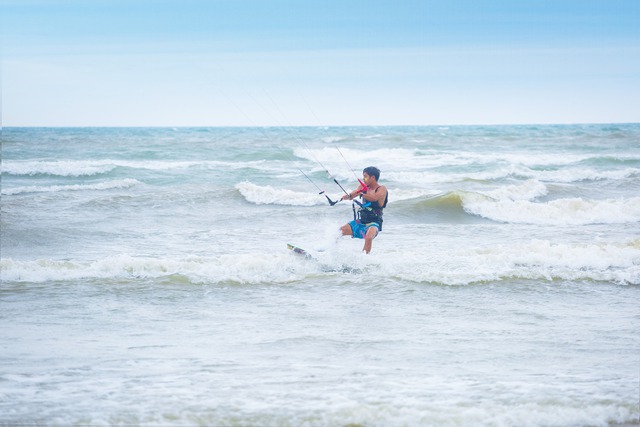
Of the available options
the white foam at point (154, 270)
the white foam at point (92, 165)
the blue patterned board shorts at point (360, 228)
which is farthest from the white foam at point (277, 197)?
the white foam at point (154, 270)

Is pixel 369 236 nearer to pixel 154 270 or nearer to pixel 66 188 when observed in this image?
pixel 154 270

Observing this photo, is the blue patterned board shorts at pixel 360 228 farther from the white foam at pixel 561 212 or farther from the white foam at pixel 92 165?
the white foam at pixel 92 165

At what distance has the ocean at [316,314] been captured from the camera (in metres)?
5.12

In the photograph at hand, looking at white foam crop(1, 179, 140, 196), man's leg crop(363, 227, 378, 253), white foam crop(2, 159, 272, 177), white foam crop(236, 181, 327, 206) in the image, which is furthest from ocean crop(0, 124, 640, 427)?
white foam crop(2, 159, 272, 177)

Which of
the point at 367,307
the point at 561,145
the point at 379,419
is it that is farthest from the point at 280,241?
the point at 561,145

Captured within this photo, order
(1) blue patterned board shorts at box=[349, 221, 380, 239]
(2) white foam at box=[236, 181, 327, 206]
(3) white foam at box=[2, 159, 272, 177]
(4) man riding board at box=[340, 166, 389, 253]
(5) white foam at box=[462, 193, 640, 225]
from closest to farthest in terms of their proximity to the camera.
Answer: (4) man riding board at box=[340, 166, 389, 253], (1) blue patterned board shorts at box=[349, 221, 380, 239], (5) white foam at box=[462, 193, 640, 225], (2) white foam at box=[236, 181, 327, 206], (3) white foam at box=[2, 159, 272, 177]

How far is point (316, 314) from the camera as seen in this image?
7.71 m

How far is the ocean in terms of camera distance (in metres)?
5.12

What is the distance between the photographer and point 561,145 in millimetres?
43344

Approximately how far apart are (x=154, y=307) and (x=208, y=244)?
4613 millimetres

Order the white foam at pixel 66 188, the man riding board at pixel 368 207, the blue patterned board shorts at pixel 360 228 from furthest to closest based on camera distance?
the white foam at pixel 66 188
the blue patterned board shorts at pixel 360 228
the man riding board at pixel 368 207

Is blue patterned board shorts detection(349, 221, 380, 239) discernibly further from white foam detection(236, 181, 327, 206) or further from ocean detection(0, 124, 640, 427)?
white foam detection(236, 181, 327, 206)

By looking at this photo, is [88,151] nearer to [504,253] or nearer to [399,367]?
[504,253]

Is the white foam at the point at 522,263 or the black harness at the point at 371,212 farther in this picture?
the black harness at the point at 371,212
